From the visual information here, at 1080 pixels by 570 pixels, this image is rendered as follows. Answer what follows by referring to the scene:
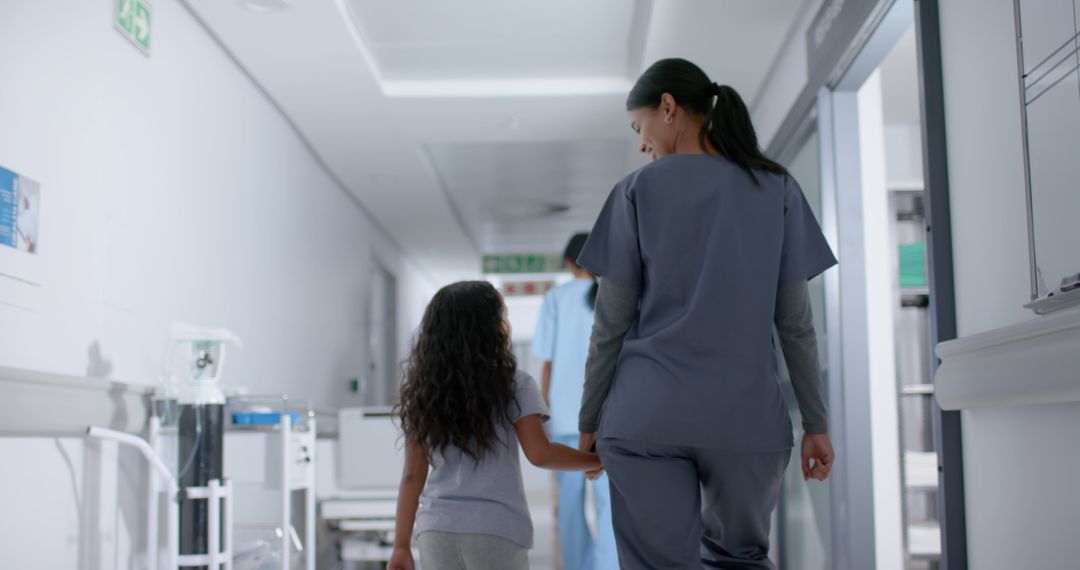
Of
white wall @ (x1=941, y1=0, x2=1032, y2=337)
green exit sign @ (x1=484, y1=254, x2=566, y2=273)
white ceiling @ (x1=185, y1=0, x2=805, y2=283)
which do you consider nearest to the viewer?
white wall @ (x1=941, y1=0, x2=1032, y2=337)

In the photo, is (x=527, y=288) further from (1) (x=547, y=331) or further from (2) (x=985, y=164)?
(2) (x=985, y=164)

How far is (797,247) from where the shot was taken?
168 centimetres

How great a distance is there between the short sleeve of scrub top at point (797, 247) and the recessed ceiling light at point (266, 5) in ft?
8.25

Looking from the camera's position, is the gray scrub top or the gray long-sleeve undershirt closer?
the gray scrub top

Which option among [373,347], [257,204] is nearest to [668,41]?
[257,204]

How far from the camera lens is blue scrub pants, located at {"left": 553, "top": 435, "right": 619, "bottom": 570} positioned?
144 inches

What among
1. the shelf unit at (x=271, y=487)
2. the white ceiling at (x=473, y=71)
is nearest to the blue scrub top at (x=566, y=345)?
the shelf unit at (x=271, y=487)

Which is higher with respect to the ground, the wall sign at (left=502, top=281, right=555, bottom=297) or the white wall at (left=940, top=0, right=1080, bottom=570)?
the wall sign at (left=502, top=281, right=555, bottom=297)

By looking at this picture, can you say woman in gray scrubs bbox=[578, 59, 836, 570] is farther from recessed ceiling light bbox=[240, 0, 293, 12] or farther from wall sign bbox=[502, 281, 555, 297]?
wall sign bbox=[502, 281, 555, 297]

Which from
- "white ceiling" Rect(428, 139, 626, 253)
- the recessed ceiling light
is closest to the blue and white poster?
the recessed ceiling light

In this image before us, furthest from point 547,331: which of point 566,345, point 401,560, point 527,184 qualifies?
point 527,184

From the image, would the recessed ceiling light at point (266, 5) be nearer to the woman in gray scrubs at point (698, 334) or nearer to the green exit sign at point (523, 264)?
the woman in gray scrubs at point (698, 334)

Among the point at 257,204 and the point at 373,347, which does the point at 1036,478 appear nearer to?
the point at 257,204

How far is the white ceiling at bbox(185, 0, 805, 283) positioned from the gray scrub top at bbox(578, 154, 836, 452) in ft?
7.11
